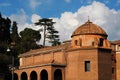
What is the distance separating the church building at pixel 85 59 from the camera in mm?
54406

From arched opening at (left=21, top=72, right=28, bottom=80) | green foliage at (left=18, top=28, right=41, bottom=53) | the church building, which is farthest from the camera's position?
green foliage at (left=18, top=28, right=41, bottom=53)

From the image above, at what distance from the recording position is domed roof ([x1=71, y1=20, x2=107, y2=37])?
55.8 metres

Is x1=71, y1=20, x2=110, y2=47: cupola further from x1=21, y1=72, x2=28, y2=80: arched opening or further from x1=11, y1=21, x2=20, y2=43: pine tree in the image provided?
x1=11, y1=21, x2=20, y2=43: pine tree

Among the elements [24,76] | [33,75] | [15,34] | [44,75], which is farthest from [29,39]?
[44,75]

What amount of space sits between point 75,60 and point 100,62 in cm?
373

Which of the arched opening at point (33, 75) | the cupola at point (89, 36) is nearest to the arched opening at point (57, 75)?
the arched opening at point (33, 75)

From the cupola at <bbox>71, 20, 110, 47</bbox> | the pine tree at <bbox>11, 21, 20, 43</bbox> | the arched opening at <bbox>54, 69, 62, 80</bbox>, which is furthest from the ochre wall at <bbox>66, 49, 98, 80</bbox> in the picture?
the pine tree at <bbox>11, 21, 20, 43</bbox>

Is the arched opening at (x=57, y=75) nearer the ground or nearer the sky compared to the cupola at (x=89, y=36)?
nearer the ground

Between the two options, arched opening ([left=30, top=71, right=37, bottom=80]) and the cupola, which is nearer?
the cupola

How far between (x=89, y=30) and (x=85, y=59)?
15.0 ft

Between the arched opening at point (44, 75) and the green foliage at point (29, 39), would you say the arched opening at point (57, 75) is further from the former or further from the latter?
the green foliage at point (29, 39)

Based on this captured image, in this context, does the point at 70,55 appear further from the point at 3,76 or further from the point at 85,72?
the point at 3,76

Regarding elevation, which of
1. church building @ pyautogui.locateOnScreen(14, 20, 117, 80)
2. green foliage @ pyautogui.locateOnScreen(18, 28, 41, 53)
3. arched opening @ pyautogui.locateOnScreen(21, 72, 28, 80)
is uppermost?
green foliage @ pyautogui.locateOnScreen(18, 28, 41, 53)

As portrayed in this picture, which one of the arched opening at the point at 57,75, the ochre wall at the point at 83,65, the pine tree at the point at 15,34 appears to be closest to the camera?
the ochre wall at the point at 83,65
